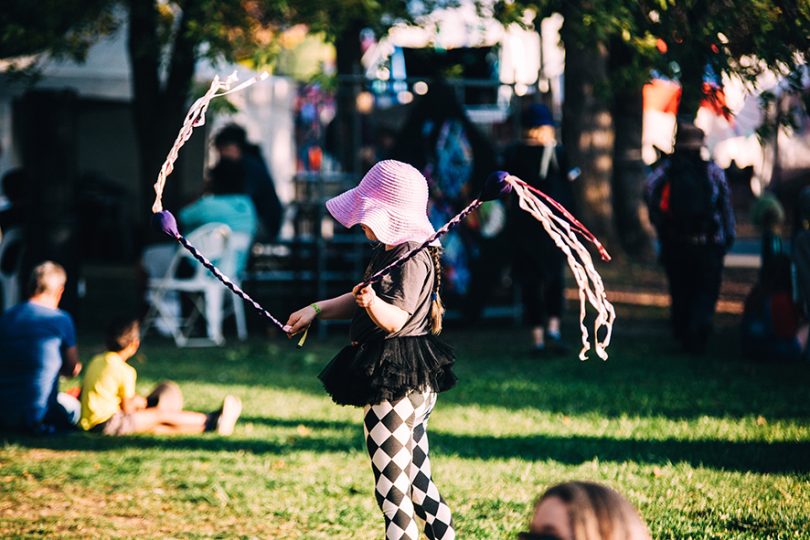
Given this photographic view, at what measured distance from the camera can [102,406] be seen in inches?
282

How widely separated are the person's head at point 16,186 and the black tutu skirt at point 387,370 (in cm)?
838

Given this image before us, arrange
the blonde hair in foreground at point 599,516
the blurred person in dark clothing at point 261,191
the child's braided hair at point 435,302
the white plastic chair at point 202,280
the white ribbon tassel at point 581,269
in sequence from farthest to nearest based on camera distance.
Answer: the blurred person in dark clothing at point 261,191
the white plastic chair at point 202,280
the child's braided hair at point 435,302
the white ribbon tassel at point 581,269
the blonde hair in foreground at point 599,516

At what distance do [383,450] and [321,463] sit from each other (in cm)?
239

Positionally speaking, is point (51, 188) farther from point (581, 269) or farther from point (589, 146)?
point (589, 146)

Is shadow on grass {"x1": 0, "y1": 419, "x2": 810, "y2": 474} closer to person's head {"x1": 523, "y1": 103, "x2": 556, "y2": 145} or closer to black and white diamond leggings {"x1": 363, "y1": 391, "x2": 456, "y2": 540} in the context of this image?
black and white diamond leggings {"x1": 363, "y1": 391, "x2": 456, "y2": 540}

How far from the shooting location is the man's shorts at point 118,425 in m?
7.14

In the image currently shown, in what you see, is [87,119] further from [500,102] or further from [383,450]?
[383,450]

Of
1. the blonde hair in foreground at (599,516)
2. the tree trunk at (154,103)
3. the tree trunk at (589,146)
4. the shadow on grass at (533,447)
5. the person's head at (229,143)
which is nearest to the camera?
the blonde hair in foreground at (599,516)

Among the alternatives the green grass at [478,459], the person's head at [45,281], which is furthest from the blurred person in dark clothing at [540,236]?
Answer: the person's head at [45,281]

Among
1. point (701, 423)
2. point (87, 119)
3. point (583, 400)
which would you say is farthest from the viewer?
point (87, 119)

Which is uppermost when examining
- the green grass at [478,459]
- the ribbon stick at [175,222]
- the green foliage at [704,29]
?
the green foliage at [704,29]

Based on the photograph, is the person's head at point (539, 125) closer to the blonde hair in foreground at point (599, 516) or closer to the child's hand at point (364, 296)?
the child's hand at point (364, 296)

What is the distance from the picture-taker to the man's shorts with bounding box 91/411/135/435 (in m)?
7.14

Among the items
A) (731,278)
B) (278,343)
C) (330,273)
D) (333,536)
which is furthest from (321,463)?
(731,278)
